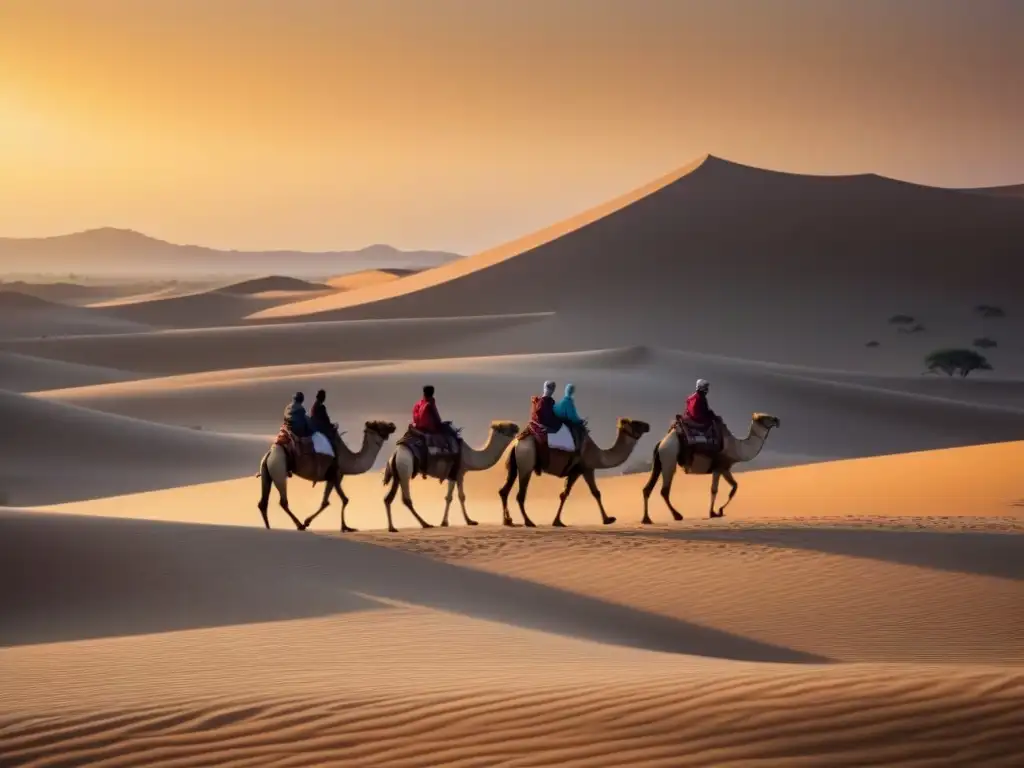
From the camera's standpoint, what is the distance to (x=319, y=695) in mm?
7703

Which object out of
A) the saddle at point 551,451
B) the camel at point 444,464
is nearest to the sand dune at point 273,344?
the camel at point 444,464

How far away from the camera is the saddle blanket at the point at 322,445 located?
16328 millimetres

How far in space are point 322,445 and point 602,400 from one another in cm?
2393

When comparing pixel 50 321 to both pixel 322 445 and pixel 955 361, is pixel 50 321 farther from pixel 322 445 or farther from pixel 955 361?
pixel 322 445

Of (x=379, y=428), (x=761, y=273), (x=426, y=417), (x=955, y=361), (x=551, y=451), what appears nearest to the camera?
(x=551, y=451)

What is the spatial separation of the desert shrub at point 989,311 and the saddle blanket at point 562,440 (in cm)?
6620

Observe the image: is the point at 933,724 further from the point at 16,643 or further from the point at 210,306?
the point at 210,306

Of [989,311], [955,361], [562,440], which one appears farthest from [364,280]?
[562,440]

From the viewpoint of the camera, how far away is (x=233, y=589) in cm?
1280

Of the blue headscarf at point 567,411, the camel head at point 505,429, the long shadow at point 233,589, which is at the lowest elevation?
the long shadow at point 233,589

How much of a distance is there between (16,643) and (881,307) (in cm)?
7286

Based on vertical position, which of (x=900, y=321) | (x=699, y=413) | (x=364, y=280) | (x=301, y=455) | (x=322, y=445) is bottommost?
(x=301, y=455)

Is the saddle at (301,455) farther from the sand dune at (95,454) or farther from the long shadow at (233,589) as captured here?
the sand dune at (95,454)

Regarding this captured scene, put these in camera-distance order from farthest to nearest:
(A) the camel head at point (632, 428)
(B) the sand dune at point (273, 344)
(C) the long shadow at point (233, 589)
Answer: (B) the sand dune at point (273, 344)
(A) the camel head at point (632, 428)
(C) the long shadow at point (233, 589)
